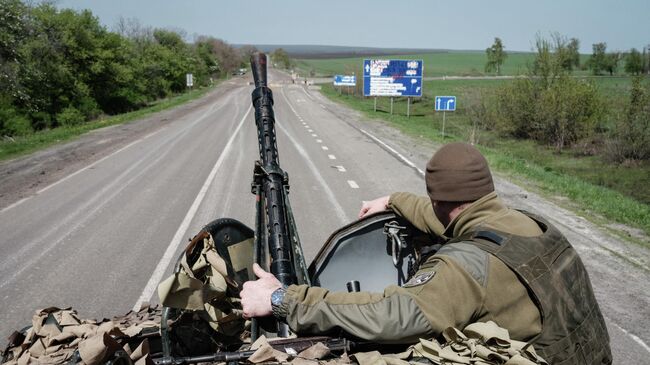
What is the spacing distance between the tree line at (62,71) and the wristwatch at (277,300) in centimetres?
2943

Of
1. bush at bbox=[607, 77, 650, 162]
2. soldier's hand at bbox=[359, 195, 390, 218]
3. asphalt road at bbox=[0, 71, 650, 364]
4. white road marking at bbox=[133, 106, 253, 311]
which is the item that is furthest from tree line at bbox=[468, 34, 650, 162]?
soldier's hand at bbox=[359, 195, 390, 218]

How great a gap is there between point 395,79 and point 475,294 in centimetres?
3700

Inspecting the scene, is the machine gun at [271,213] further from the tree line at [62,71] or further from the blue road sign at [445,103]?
the tree line at [62,71]

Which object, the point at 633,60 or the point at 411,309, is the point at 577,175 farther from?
the point at 633,60

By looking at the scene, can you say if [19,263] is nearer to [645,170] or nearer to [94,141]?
[94,141]

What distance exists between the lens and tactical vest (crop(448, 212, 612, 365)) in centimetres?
222

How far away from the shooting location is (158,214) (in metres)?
9.62

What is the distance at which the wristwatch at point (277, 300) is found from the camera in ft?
7.70

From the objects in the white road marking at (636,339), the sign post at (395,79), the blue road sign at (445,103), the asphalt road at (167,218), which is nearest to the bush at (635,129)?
the blue road sign at (445,103)

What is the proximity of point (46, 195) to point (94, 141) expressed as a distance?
10.2m

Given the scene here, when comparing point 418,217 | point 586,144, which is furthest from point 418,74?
point 418,217

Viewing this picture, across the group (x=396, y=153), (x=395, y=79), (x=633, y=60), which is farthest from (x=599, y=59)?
(x=396, y=153)

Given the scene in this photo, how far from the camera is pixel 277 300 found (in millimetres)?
2359

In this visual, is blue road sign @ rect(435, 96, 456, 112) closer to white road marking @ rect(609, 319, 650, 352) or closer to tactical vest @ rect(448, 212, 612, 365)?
white road marking @ rect(609, 319, 650, 352)
